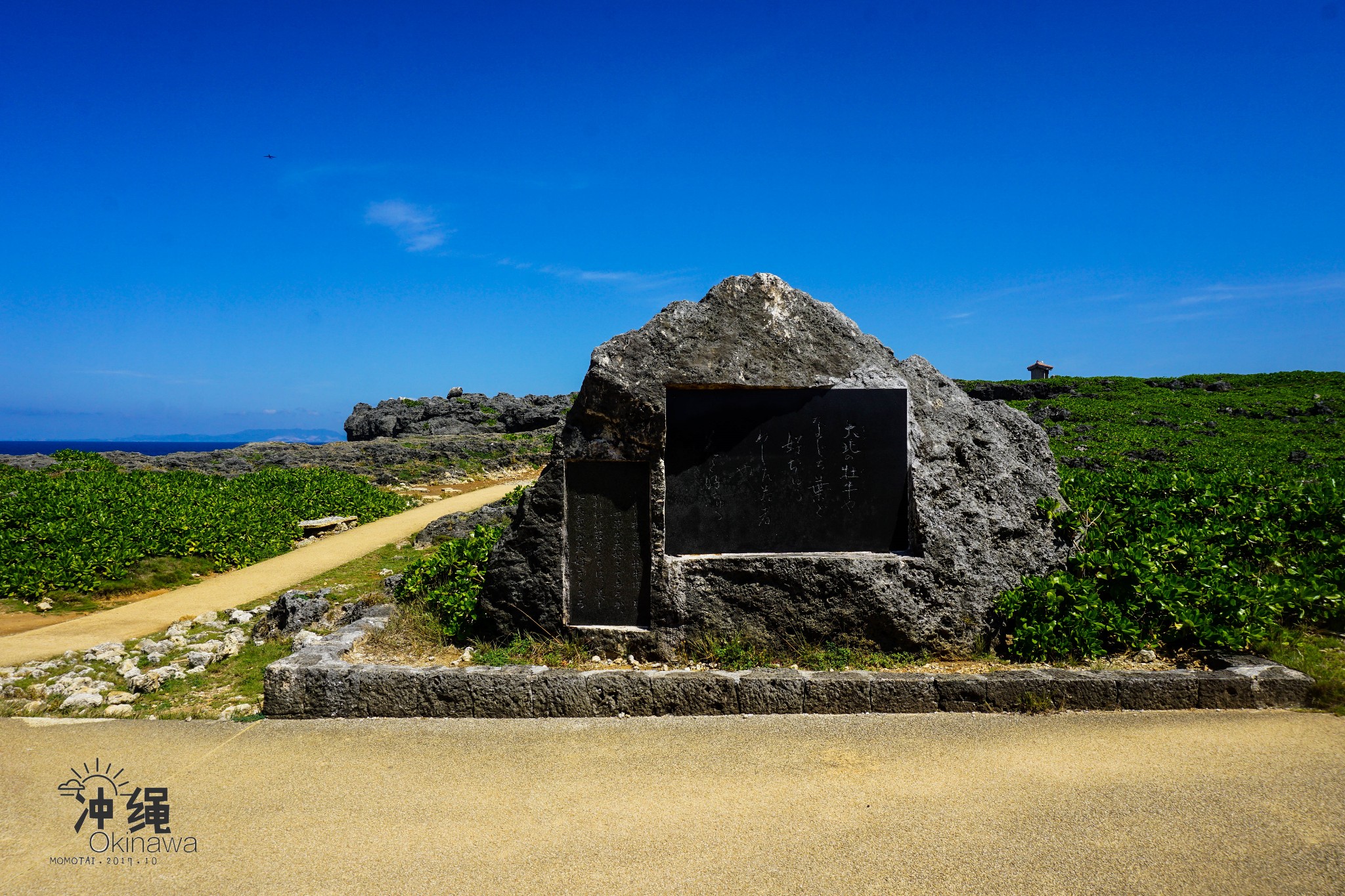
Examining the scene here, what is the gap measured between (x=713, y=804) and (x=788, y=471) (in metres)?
2.79

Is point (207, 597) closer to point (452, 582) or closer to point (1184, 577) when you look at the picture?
point (452, 582)

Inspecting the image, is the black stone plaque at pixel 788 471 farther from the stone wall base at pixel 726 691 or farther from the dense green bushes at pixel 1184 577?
the dense green bushes at pixel 1184 577

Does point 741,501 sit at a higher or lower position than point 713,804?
higher

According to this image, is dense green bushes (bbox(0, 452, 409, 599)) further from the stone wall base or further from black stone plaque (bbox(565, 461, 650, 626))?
black stone plaque (bbox(565, 461, 650, 626))

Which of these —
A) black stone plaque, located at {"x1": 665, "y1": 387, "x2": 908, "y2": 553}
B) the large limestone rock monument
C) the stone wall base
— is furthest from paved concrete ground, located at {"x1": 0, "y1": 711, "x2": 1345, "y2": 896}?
black stone plaque, located at {"x1": 665, "y1": 387, "x2": 908, "y2": 553}

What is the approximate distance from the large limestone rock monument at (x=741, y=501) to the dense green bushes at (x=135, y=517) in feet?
26.1

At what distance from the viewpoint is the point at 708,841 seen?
3.54 meters

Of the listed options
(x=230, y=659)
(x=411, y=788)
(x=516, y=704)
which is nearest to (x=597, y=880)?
(x=411, y=788)

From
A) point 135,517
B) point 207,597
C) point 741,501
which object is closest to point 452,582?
point 741,501

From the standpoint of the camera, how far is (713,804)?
3883mm

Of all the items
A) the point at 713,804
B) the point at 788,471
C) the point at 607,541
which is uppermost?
the point at 788,471

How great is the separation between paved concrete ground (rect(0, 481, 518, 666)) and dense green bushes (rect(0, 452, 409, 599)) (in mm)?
796

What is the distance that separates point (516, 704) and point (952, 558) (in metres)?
3.61

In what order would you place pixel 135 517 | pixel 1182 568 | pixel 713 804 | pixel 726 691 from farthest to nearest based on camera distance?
1. pixel 135 517
2. pixel 1182 568
3. pixel 726 691
4. pixel 713 804
